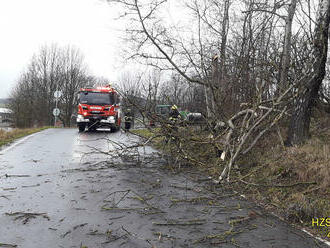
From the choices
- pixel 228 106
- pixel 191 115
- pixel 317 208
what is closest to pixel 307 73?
pixel 228 106

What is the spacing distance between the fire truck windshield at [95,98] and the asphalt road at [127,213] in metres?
13.0

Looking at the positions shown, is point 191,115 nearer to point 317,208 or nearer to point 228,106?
point 228,106

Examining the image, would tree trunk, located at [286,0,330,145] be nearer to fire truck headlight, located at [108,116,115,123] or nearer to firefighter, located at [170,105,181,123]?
firefighter, located at [170,105,181,123]

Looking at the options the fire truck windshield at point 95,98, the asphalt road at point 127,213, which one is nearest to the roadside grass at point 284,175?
the asphalt road at point 127,213

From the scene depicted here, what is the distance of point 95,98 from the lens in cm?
1995

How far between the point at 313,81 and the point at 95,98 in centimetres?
1469

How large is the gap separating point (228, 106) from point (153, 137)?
103 inches

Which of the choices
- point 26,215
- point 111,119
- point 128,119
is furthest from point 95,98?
point 26,215

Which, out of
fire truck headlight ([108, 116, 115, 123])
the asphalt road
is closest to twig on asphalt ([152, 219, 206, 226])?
the asphalt road

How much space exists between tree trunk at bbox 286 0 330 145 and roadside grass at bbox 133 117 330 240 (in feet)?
1.20

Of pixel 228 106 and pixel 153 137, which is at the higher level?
pixel 228 106

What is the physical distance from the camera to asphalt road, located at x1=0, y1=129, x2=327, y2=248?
338 cm

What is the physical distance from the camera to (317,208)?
14.3 feet

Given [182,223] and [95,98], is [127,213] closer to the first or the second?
[182,223]
